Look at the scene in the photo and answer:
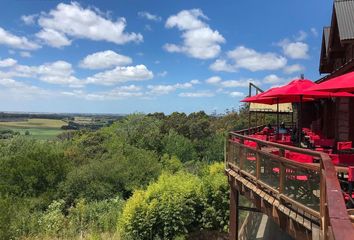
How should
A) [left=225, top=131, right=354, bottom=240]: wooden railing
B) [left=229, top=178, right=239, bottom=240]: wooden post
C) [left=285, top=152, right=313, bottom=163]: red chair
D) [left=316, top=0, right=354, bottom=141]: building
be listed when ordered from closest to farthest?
[left=225, top=131, right=354, bottom=240]: wooden railing
[left=285, top=152, right=313, bottom=163]: red chair
[left=229, top=178, right=239, bottom=240]: wooden post
[left=316, top=0, right=354, bottom=141]: building

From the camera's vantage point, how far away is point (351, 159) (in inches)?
274

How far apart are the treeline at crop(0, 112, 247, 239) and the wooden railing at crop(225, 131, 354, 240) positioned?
31.8ft

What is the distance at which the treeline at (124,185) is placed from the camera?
58.9 feet

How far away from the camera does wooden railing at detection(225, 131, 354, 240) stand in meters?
2.84

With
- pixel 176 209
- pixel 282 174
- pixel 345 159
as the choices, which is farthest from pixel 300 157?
pixel 176 209

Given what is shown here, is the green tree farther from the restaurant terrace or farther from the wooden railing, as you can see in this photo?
the wooden railing

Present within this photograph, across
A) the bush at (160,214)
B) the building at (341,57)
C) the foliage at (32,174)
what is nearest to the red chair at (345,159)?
the building at (341,57)

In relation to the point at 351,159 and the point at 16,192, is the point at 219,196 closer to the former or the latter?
the point at 351,159

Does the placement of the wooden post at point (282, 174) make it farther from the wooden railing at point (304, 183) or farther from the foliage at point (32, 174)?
the foliage at point (32, 174)

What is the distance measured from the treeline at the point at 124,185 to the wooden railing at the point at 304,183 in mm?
9685

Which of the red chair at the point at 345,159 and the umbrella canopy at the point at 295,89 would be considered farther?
the umbrella canopy at the point at 295,89

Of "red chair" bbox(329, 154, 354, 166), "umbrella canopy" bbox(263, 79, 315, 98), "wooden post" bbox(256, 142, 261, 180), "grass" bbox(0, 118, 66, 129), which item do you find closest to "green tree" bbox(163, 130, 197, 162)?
"umbrella canopy" bbox(263, 79, 315, 98)

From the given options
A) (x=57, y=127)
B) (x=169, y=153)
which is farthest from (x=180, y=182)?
(x=57, y=127)

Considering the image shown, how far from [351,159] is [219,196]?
40.2 feet
